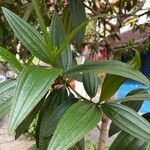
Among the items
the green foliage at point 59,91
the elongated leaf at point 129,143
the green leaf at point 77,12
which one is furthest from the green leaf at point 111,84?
the green leaf at point 77,12

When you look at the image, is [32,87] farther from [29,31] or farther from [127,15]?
[127,15]

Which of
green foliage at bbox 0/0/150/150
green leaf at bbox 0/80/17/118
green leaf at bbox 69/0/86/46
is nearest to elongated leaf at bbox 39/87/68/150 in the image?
green foliage at bbox 0/0/150/150

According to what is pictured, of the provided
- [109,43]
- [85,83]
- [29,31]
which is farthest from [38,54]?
[109,43]

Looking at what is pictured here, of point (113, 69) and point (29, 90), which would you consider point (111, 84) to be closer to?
point (113, 69)

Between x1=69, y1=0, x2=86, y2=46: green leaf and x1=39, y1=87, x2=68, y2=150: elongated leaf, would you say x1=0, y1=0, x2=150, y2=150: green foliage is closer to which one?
x1=39, y1=87, x2=68, y2=150: elongated leaf

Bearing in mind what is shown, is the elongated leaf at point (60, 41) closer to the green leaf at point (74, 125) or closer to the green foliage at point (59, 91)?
the green foliage at point (59, 91)

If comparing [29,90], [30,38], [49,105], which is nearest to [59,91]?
[49,105]
